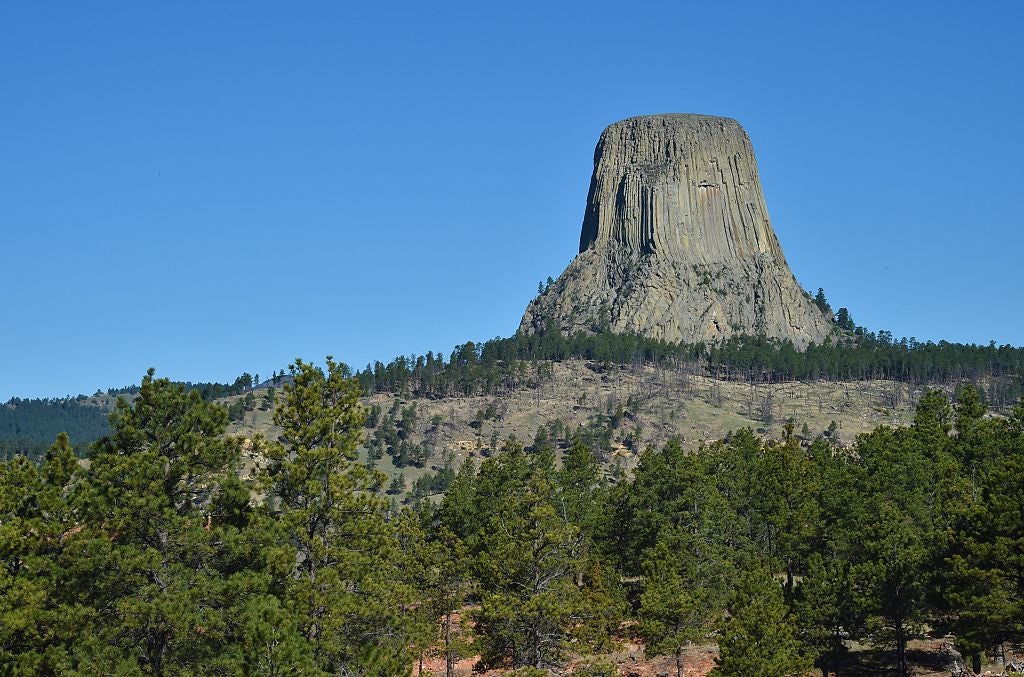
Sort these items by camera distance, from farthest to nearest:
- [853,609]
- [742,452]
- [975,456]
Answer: [742,452]
[975,456]
[853,609]

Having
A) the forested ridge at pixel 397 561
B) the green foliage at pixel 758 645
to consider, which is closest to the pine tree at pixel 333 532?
the forested ridge at pixel 397 561

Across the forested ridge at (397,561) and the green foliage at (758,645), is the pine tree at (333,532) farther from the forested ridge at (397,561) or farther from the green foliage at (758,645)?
the green foliage at (758,645)

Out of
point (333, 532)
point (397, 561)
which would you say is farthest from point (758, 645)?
point (333, 532)

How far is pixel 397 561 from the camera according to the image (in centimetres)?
5031

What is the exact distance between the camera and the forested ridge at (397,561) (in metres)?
36.4

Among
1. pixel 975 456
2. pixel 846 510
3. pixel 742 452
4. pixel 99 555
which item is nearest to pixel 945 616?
pixel 846 510

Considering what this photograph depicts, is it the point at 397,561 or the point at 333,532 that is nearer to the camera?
the point at 333,532

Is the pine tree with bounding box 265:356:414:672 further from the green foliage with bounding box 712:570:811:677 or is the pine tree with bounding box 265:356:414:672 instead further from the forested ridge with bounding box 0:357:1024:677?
the green foliage with bounding box 712:570:811:677

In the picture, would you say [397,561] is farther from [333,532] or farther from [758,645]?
[758,645]

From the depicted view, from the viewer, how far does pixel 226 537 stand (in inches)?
1464

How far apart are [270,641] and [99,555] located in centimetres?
632

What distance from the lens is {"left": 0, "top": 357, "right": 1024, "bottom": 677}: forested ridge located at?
3644 centimetres

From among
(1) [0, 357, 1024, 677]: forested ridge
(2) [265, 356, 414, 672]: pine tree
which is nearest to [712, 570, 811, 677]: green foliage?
(1) [0, 357, 1024, 677]: forested ridge

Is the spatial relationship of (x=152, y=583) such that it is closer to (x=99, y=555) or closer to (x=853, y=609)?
(x=99, y=555)
